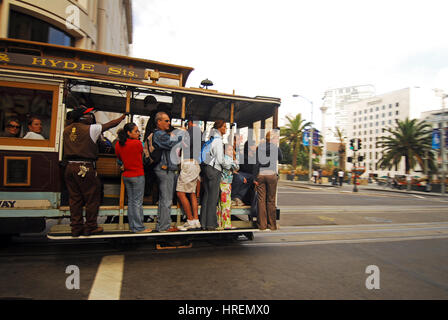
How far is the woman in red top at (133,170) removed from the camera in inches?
178

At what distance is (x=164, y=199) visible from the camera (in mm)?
4789

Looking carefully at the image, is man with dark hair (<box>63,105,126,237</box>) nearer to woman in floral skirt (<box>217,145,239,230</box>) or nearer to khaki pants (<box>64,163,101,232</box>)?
khaki pants (<box>64,163,101,232</box>)

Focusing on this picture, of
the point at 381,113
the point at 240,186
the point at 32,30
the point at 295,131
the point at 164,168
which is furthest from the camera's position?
the point at 381,113

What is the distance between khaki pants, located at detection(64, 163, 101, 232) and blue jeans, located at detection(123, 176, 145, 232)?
479 mm

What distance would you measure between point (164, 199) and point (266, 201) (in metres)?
1.98

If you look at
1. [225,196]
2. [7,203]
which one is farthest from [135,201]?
[7,203]

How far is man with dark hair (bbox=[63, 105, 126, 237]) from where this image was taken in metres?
4.24

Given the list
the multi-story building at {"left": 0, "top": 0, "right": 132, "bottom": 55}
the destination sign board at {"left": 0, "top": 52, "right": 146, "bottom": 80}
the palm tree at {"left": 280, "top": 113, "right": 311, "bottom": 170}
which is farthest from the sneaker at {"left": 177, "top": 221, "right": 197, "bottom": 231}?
the palm tree at {"left": 280, "top": 113, "right": 311, "bottom": 170}

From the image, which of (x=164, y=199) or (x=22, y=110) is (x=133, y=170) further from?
(x=22, y=110)

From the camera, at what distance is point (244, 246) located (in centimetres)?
567

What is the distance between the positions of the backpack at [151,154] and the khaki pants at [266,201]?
199 centimetres

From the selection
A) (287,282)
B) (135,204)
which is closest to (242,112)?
(135,204)

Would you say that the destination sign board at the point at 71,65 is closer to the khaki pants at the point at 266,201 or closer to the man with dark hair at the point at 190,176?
the man with dark hair at the point at 190,176

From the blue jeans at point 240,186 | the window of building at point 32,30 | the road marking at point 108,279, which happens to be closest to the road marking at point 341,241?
the blue jeans at point 240,186
